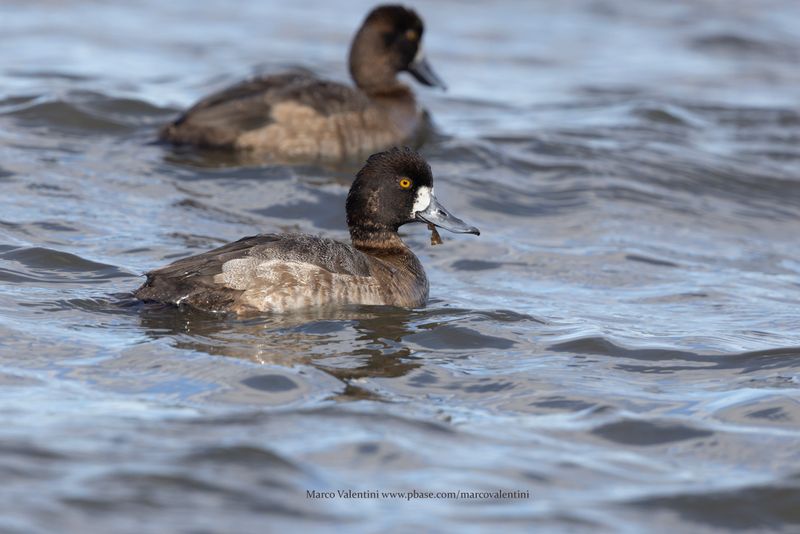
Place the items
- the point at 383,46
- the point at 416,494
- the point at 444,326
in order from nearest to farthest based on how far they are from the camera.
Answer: the point at 416,494 < the point at 444,326 < the point at 383,46

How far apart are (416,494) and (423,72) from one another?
28.1ft

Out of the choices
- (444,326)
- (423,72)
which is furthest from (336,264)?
(423,72)

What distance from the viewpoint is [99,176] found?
10.4 metres

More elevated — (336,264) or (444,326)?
(336,264)

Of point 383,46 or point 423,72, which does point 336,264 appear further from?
point 423,72

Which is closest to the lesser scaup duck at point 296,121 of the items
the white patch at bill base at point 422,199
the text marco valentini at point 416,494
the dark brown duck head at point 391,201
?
the dark brown duck head at point 391,201

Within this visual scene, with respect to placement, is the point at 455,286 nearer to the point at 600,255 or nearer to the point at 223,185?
the point at 600,255

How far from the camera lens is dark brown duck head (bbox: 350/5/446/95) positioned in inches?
501

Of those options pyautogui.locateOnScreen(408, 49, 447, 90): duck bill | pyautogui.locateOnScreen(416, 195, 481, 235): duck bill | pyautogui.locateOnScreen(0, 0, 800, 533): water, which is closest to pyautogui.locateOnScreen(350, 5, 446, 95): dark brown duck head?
pyautogui.locateOnScreen(408, 49, 447, 90): duck bill

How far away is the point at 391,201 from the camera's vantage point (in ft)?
26.6

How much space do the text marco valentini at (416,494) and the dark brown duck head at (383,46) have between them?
8036mm

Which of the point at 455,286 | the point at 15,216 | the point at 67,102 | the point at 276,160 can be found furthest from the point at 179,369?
the point at 67,102

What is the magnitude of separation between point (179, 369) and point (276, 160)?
5.15 m

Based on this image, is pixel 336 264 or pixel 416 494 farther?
pixel 336 264
